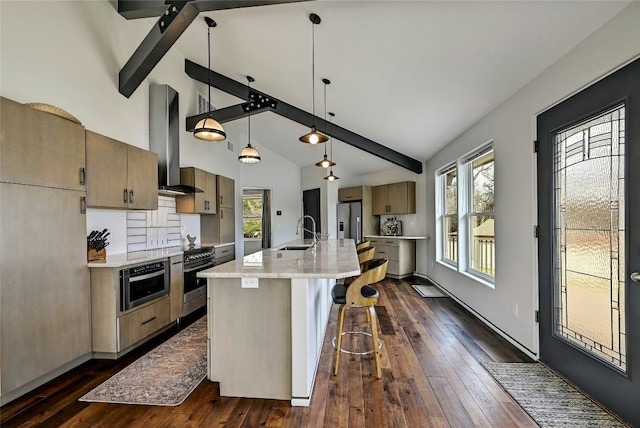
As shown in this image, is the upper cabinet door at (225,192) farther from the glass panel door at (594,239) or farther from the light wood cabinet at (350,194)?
the glass panel door at (594,239)

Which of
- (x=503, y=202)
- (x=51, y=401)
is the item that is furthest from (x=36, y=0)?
(x=503, y=202)

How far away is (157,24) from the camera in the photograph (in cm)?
315

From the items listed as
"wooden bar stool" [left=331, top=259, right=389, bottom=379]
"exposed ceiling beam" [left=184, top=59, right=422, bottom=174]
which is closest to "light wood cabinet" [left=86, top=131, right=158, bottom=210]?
"exposed ceiling beam" [left=184, top=59, right=422, bottom=174]

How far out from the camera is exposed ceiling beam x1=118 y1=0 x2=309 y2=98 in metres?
2.78

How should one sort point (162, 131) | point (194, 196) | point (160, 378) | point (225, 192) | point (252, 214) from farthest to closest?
point (252, 214), point (225, 192), point (194, 196), point (162, 131), point (160, 378)

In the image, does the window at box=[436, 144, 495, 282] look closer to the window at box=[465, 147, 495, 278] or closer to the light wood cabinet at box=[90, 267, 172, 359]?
the window at box=[465, 147, 495, 278]

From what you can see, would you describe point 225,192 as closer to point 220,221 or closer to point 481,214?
point 220,221

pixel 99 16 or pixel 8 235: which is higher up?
pixel 99 16

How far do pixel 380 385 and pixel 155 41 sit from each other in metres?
3.92

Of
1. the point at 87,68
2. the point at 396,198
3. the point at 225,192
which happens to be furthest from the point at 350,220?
the point at 87,68

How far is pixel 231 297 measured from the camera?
2.16 metres

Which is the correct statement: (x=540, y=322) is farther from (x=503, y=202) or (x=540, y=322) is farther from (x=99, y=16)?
(x=99, y=16)

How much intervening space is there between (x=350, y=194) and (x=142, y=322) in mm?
5378

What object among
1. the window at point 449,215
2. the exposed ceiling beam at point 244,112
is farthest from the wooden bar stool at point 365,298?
the exposed ceiling beam at point 244,112
